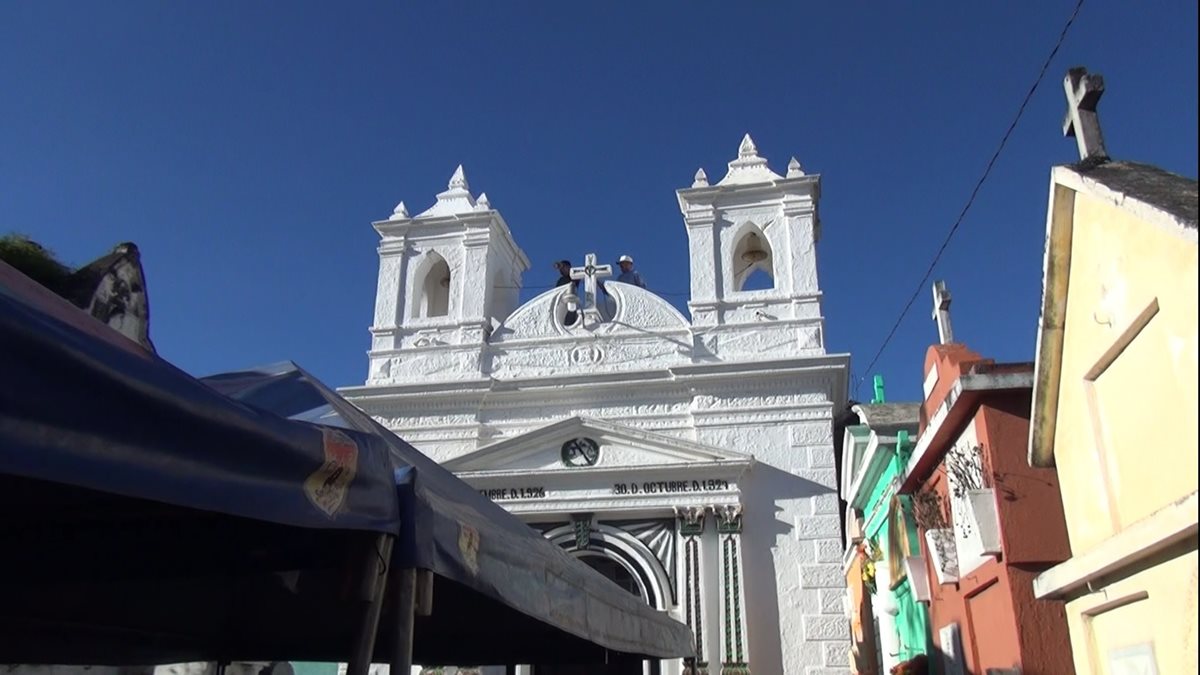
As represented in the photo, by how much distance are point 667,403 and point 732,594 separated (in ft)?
11.9

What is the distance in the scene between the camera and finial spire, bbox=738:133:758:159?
18.2 meters

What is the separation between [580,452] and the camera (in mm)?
14961

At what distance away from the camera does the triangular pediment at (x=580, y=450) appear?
14.5 meters

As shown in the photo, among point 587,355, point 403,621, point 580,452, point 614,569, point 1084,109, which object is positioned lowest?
point 403,621

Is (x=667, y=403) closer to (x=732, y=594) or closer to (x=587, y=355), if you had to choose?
(x=587, y=355)

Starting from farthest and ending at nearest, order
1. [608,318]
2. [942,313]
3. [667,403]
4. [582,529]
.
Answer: [608,318] → [667,403] → [582,529] → [942,313]

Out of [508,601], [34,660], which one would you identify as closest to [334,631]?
[34,660]

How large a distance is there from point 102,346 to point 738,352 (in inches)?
570

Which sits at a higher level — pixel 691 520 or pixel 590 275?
pixel 590 275

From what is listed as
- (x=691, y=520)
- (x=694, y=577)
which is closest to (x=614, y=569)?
(x=694, y=577)

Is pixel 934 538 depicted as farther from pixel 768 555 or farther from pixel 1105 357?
pixel 768 555

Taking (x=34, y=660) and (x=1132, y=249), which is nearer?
(x=1132, y=249)

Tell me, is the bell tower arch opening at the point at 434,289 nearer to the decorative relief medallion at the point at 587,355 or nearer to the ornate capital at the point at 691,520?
the decorative relief medallion at the point at 587,355

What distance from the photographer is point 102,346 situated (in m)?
2.01
